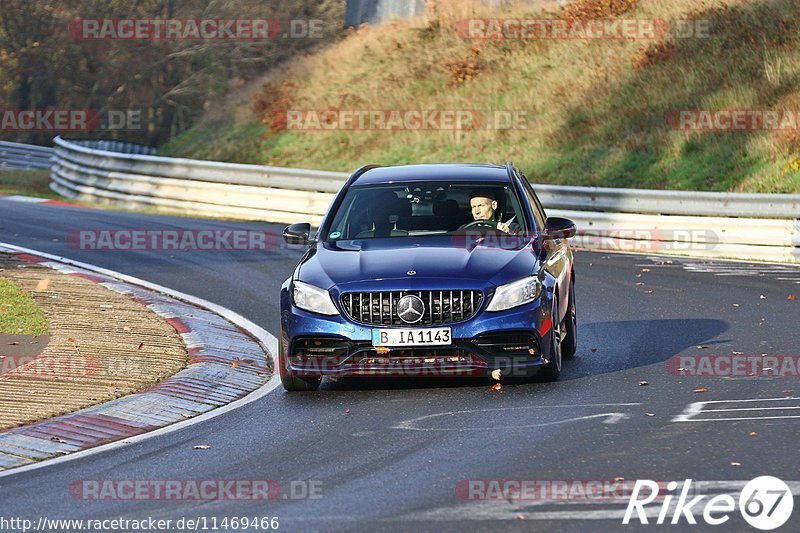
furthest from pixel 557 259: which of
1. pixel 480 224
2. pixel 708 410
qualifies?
pixel 708 410

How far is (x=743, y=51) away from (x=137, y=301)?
1866 cm

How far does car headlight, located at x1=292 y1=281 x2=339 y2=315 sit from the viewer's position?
406 inches

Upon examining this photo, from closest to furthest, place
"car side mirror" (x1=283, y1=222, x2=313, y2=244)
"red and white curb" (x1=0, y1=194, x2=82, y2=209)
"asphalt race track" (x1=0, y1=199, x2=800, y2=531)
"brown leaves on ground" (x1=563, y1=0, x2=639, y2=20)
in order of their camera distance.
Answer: "asphalt race track" (x1=0, y1=199, x2=800, y2=531), "car side mirror" (x1=283, y1=222, x2=313, y2=244), "red and white curb" (x1=0, y1=194, x2=82, y2=209), "brown leaves on ground" (x1=563, y1=0, x2=639, y2=20)

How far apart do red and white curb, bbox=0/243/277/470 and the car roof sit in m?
1.85

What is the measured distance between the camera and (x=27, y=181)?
40.0 metres

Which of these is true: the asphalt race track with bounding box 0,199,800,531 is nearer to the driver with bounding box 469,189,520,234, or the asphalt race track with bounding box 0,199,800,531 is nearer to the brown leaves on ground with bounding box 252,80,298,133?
the driver with bounding box 469,189,520,234

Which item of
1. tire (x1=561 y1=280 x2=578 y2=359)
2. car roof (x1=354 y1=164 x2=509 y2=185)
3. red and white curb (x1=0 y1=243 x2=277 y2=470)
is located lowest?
red and white curb (x1=0 y1=243 x2=277 y2=470)

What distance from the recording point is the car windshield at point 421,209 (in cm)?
1154

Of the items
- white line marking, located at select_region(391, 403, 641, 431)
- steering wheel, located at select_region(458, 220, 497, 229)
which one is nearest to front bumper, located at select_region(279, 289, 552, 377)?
white line marking, located at select_region(391, 403, 641, 431)

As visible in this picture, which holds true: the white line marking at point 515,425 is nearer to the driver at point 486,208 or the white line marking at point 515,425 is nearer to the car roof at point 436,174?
the driver at point 486,208

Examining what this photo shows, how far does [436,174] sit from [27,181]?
3012 cm

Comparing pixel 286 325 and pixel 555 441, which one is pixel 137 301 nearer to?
pixel 286 325

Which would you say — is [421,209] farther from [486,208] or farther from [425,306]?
[425,306]

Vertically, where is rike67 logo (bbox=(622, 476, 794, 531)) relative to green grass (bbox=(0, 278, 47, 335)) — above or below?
below
